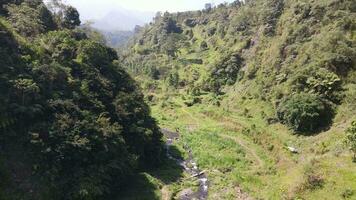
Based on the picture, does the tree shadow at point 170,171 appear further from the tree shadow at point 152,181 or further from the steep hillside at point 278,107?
the steep hillside at point 278,107

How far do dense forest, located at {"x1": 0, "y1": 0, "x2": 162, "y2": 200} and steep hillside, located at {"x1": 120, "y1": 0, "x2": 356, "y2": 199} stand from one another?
8453mm

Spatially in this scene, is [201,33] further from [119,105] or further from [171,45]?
[119,105]

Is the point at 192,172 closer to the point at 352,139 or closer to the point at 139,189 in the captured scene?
the point at 139,189

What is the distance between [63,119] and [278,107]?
36.5m

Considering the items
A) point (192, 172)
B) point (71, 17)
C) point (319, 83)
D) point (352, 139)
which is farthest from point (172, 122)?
point (352, 139)

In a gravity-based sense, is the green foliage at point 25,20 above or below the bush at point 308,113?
above

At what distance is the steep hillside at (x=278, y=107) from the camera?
45406mm

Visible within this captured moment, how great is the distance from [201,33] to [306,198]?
146 meters

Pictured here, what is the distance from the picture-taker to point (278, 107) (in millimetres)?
65562

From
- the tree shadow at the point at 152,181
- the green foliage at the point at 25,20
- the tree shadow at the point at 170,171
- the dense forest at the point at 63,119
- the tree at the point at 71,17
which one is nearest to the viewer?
the dense forest at the point at 63,119

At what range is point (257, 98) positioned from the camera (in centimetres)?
7881

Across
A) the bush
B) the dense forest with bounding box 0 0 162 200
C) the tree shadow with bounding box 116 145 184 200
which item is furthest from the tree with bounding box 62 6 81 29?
the bush

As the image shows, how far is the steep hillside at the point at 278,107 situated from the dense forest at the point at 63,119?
27.7 ft

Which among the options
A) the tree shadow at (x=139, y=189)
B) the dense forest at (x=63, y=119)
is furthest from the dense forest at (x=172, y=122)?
the tree shadow at (x=139, y=189)
